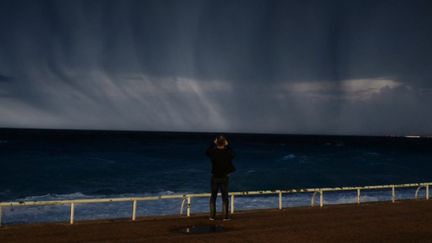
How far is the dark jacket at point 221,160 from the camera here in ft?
33.9

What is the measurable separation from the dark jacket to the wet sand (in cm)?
112

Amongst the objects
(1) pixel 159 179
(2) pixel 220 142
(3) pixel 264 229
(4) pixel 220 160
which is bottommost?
(3) pixel 264 229

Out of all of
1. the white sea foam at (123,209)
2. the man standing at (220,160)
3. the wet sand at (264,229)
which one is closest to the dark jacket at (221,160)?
the man standing at (220,160)

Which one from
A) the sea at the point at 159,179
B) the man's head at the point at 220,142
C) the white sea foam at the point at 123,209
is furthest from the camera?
the sea at the point at 159,179

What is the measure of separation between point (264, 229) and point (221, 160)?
1.76 m

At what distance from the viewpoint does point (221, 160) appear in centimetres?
1035

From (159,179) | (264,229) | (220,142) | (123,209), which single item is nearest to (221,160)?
(220,142)

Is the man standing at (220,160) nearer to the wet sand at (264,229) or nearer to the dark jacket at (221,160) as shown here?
the dark jacket at (221,160)

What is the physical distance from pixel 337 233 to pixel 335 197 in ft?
59.2

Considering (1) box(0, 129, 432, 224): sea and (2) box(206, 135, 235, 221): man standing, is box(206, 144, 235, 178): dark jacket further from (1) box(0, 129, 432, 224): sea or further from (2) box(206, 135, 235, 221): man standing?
(1) box(0, 129, 432, 224): sea

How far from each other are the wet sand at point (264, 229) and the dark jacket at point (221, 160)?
1.12m

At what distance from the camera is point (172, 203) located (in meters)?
23.8

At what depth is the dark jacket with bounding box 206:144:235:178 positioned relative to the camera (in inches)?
407

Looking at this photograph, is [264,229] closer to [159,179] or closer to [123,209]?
[123,209]
